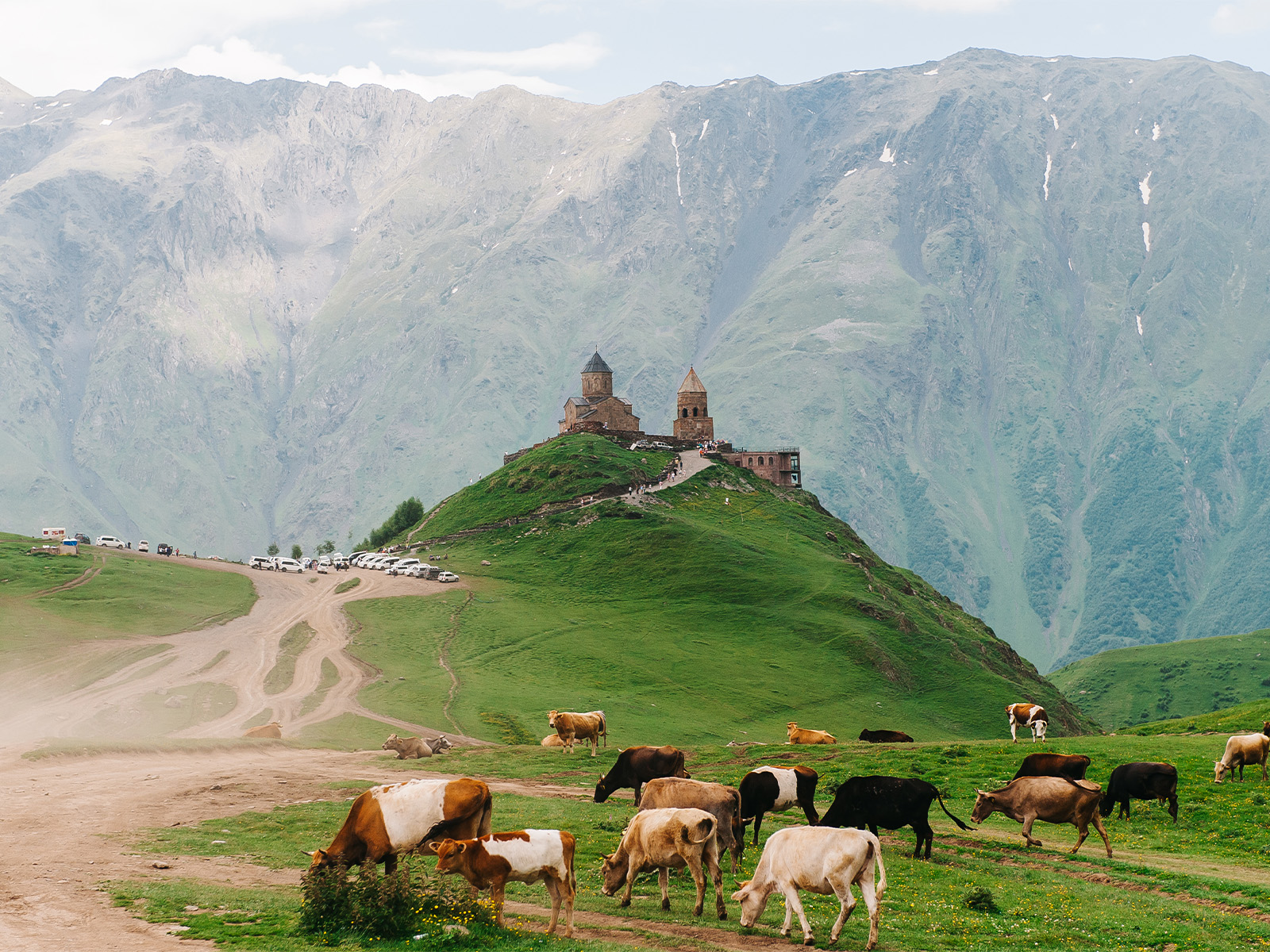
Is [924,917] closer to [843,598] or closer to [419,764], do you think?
[419,764]

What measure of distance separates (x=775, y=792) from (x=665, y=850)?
29.4ft

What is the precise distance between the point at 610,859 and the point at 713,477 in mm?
149946

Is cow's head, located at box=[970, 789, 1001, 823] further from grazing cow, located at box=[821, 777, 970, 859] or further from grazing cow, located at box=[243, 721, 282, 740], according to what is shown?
grazing cow, located at box=[243, 721, 282, 740]

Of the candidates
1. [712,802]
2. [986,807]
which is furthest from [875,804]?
[986,807]

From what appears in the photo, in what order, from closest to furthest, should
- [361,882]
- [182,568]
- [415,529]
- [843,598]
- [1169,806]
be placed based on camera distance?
[361,882] < [1169,806] < [182,568] < [843,598] < [415,529]

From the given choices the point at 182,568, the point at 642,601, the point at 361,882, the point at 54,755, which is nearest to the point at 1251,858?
the point at 361,882

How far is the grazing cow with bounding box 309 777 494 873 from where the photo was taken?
3002 centimetres

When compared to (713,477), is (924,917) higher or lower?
lower

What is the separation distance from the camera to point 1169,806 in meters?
44.6

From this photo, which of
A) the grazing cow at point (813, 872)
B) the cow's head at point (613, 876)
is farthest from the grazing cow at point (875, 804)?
the cow's head at point (613, 876)

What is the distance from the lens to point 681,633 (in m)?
122

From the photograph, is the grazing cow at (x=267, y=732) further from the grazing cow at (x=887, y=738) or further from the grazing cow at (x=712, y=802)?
the grazing cow at (x=712, y=802)

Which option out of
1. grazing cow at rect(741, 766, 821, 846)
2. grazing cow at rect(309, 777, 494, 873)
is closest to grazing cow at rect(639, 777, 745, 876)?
grazing cow at rect(741, 766, 821, 846)

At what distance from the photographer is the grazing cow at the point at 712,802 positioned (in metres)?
34.2
